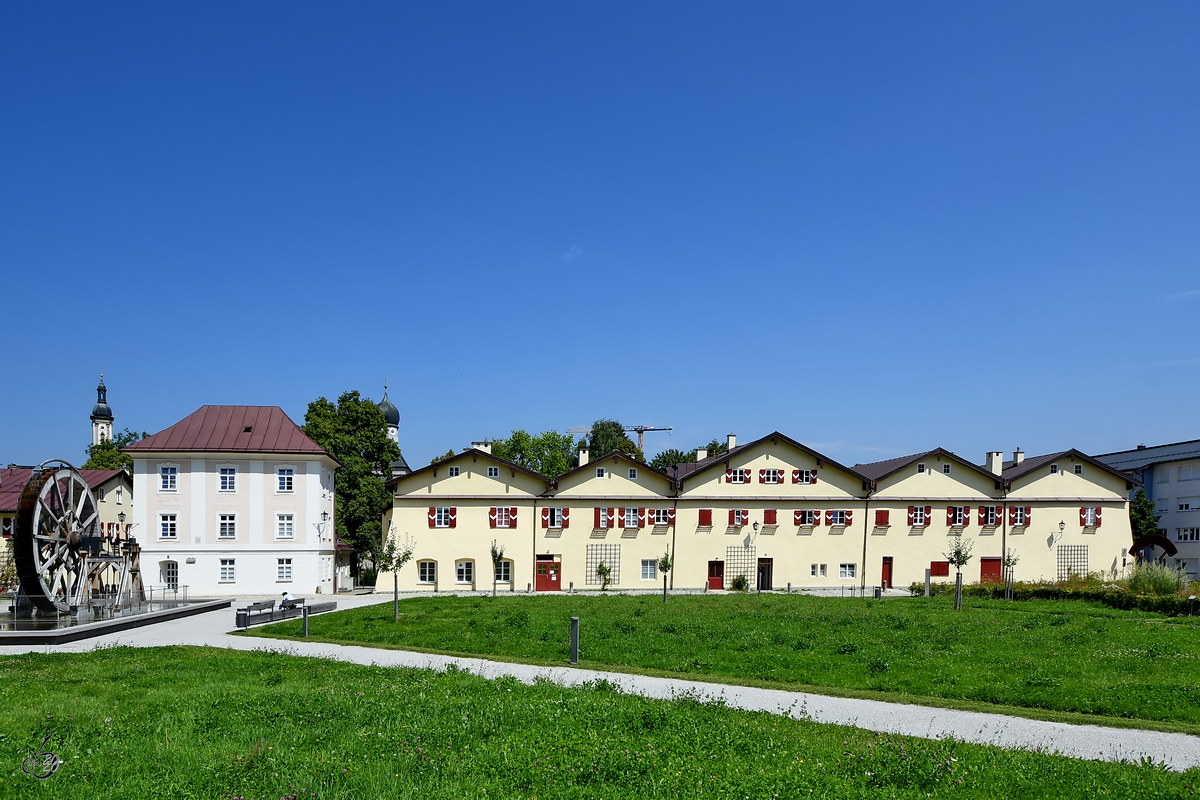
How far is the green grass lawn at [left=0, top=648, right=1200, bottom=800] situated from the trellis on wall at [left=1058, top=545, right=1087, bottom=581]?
150ft

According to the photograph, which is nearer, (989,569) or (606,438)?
(989,569)

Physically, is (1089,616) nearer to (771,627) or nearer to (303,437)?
(771,627)

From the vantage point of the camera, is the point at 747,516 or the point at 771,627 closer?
the point at 771,627

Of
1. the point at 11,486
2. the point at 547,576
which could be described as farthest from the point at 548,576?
the point at 11,486

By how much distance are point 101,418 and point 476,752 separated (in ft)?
426

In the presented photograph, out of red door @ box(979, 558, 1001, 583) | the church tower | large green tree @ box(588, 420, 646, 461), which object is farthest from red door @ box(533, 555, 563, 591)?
the church tower

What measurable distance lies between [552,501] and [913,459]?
855 inches

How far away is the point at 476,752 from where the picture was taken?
32.5 feet

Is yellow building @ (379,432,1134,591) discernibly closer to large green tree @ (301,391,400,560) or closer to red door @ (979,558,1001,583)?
red door @ (979,558,1001,583)

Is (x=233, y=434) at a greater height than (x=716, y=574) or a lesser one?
greater

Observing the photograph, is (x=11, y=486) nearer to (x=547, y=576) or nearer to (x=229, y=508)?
(x=229, y=508)

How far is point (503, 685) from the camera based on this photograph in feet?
46.5

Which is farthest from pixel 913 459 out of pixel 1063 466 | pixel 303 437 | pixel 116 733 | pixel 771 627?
pixel 116 733

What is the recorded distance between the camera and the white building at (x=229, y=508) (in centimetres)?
4181
